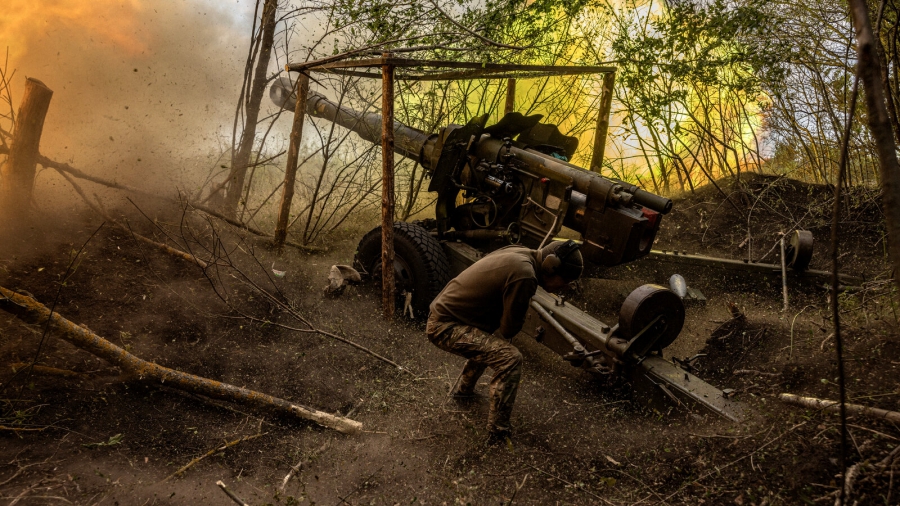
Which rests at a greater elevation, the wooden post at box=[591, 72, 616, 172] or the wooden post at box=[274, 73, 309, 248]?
the wooden post at box=[591, 72, 616, 172]

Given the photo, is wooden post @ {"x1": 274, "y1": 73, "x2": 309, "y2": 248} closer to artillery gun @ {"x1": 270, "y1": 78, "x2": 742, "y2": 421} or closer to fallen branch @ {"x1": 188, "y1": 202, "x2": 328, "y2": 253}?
fallen branch @ {"x1": 188, "y1": 202, "x2": 328, "y2": 253}

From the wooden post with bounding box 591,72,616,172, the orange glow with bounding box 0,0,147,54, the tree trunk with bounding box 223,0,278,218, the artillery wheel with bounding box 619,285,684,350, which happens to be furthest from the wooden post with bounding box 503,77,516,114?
the orange glow with bounding box 0,0,147,54

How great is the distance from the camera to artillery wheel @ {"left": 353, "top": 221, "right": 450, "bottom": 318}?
5.53 m

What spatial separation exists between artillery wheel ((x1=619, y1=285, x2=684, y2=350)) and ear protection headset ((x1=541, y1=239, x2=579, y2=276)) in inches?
Answer: 29.4

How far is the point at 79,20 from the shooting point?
6824 mm

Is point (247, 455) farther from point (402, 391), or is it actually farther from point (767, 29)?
point (767, 29)

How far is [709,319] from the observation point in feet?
18.8

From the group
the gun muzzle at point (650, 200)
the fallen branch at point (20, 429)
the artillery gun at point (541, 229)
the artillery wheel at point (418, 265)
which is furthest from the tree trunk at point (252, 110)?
the gun muzzle at point (650, 200)

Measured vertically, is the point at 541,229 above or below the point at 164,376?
above

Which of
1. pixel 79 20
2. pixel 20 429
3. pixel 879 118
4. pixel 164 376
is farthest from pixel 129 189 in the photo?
pixel 879 118

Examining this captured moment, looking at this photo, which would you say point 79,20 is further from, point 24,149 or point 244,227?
point 244,227

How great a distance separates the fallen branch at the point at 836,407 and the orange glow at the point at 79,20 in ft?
27.6

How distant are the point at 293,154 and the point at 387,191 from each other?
6.32 ft

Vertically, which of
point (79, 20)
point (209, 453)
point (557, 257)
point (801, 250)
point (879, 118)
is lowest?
point (209, 453)
